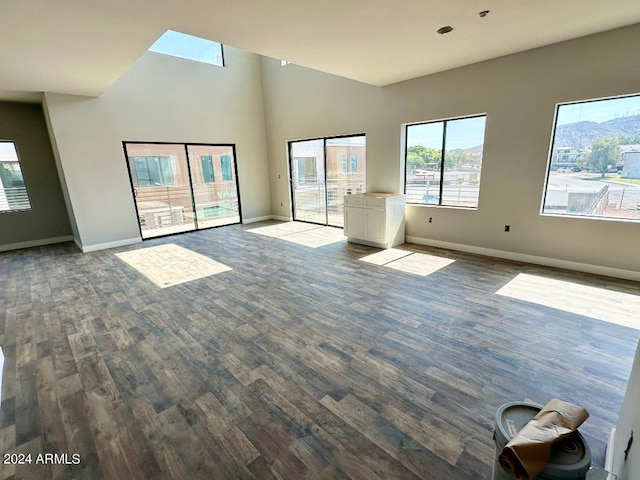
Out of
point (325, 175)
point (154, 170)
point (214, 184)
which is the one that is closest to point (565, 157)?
point (325, 175)

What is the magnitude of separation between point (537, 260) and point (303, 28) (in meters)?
4.29

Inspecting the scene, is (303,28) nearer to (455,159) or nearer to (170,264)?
(455,159)

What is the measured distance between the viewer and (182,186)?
689 cm

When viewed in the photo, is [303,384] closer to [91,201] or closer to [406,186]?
[406,186]

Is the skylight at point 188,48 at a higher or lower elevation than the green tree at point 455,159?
higher

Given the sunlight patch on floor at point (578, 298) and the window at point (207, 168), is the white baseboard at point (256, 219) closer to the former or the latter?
the window at point (207, 168)

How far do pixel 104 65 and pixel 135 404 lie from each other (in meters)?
4.16

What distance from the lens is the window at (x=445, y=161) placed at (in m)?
4.73

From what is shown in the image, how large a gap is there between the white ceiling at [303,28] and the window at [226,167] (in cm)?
343

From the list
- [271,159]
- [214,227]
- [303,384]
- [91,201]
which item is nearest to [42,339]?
[303,384]

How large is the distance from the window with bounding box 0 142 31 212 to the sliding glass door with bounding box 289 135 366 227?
5535 millimetres

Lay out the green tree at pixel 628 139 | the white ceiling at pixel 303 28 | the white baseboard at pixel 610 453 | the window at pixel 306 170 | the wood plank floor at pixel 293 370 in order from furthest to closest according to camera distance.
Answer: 1. the window at pixel 306 170
2. the green tree at pixel 628 139
3. the white ceiling at pixel 303 28
4. the wood plank floor at pixel 293 370
5. the white baseboard at pixel 610 453

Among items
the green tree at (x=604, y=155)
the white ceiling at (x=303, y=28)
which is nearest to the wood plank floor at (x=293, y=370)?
the green tree at (x=604, y=155)

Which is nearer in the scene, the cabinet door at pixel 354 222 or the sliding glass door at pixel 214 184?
the cabinet door at pixel 354 222
